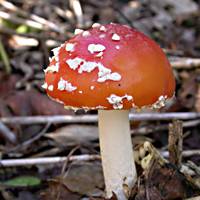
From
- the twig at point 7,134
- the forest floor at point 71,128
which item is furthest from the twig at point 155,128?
the twig at point 7,134

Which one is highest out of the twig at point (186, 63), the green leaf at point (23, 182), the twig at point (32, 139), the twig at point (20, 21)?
the twig at point (20, 21)

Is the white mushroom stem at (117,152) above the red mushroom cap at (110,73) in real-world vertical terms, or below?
below

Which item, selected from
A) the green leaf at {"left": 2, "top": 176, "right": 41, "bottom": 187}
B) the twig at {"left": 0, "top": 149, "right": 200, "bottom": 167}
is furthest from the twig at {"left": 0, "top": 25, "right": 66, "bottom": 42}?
the green leaf at {"left": 2, "top": 176, "right": 41, "bottom": 187}

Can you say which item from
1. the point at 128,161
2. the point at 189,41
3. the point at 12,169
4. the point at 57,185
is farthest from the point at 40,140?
the point at 189,41

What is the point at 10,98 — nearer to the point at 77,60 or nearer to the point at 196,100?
the point at 196,100

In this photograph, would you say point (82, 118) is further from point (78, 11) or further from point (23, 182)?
point (78, 11)

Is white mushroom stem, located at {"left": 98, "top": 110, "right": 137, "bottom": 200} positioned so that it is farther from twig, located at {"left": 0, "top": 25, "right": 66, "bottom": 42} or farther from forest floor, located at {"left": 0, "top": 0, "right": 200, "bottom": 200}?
twig, located at {"left": 0, "top": 25, "right": 66, "bottom": 42}

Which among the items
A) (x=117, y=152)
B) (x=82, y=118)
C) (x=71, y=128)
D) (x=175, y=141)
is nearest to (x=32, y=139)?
(x=71, y=128)

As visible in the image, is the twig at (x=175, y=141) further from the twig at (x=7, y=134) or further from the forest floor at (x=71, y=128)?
the twig at (x=7, y=134)
